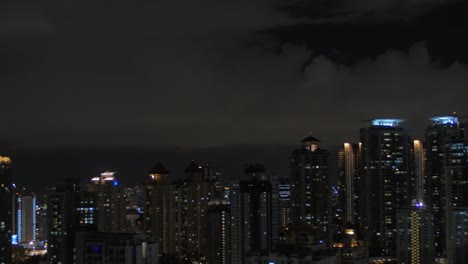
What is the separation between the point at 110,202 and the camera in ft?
49.4

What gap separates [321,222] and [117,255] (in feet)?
A: 25.9

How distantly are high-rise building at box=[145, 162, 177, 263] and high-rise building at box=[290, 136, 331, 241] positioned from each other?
8.98 ft

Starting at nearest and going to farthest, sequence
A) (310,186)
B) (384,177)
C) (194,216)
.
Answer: (194,216) < (310,186) < (384,177)

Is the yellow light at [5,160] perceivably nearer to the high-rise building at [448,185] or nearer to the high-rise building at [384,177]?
the high-rise building at [448,185]

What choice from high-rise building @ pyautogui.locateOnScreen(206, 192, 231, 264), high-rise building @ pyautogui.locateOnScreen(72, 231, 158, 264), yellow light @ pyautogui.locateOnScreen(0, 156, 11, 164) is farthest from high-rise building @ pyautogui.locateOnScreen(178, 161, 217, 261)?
high-rise building @ pyautogui.locateOnScreen(72, 231, 158, 264)

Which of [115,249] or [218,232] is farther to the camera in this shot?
[218,232]

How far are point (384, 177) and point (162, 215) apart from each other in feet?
17.8

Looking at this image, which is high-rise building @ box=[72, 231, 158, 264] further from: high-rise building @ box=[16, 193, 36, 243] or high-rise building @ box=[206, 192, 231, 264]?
high-rise building @ box=[16, 193, 36, 243]

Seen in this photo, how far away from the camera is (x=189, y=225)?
15.5 m

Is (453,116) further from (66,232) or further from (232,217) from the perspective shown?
(66,232)

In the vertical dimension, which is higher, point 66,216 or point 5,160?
point 5,160

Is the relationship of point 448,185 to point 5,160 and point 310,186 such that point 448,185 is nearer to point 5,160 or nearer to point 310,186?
point 310,186

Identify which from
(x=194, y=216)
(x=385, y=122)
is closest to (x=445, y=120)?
(x=385, y=122)

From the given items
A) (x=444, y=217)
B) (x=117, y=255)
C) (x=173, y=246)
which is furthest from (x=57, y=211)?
(x=444, y=217)
